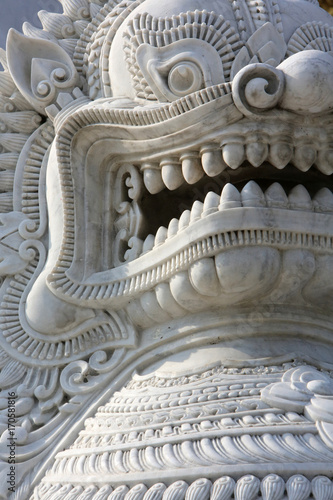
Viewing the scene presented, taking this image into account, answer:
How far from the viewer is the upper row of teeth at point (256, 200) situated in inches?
83.3

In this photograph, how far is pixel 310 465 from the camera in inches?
68.4

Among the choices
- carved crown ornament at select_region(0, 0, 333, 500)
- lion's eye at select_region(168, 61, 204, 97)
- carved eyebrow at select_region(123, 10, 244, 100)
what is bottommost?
carved crown ornament at select_region(0, 0, 333, 500)

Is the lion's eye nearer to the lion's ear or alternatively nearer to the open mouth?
the open mouth

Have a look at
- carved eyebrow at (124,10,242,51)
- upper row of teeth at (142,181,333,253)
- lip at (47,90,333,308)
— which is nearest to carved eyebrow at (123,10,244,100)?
carved eyebrow at (124,10,242,51)

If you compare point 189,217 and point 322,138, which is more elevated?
point 322,138

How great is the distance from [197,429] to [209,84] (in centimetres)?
96

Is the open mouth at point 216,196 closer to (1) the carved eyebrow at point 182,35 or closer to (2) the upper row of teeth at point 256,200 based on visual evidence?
(2) the upper row of teeth at point 256,200

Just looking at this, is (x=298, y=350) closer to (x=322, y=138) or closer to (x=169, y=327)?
(x=169, y=327)

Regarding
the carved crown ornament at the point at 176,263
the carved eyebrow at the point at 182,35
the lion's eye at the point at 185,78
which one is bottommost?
the carved crown ornament at the point at 176,263

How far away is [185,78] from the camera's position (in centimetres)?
226

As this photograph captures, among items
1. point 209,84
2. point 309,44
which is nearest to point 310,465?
point 209,84

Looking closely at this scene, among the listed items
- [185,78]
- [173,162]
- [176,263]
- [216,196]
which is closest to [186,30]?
[185,78]

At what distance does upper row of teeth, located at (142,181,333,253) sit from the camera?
2.12 meters

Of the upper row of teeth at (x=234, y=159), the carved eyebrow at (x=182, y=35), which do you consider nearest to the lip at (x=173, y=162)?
the upper row of teeth at (x=234, y=159)
